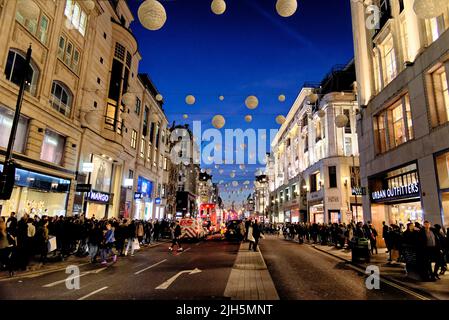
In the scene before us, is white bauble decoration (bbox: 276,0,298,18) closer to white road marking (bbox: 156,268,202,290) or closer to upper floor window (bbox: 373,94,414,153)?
white road marking (bbox: 156,268,202,290)

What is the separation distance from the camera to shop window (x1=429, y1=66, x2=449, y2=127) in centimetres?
1523

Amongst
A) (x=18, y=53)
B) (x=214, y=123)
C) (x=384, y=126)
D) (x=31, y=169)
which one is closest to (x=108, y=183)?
(x=31, y=169)

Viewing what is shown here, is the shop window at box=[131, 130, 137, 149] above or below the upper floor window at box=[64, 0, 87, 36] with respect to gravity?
below

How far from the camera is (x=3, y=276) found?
33.0ft

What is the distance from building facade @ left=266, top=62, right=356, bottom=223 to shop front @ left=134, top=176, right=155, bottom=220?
83.2 feet

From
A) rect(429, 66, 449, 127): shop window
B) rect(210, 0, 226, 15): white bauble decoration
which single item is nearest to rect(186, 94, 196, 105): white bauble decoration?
rect(210, 0, 226, 15): white bauble decoration

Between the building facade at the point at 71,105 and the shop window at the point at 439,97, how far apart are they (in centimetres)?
1685

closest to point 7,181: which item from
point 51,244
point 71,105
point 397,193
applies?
point 51,244

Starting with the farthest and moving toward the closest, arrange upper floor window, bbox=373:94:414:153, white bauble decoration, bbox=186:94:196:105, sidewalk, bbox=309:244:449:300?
upper floor window, bbox=373:94:414:153
white bauble decoration, bbox=186:94:196:105
sidewalk, bbox=309:244:449:300

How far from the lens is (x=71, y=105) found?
2344cm

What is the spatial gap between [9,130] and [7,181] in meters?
10.4

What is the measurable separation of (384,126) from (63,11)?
26.1 m

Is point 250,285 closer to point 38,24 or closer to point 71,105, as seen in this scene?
point 38,24
